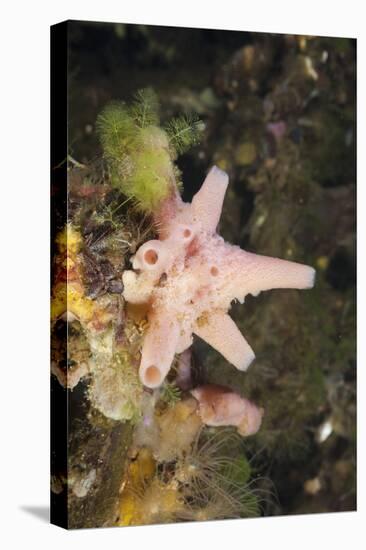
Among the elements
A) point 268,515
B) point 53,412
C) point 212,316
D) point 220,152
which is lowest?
point 268,515

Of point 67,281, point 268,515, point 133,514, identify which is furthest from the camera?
point 268,515

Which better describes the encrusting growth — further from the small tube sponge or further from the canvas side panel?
the canvas side panel

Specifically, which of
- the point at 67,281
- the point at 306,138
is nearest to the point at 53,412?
the point at 67,281

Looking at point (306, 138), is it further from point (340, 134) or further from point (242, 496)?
point (242, 496)

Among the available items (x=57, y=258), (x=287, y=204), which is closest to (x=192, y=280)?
(x=57, y=258)

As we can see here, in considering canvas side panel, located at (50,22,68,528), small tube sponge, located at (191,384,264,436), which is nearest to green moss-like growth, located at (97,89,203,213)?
canvas side panel, located at (50,22,68,528)

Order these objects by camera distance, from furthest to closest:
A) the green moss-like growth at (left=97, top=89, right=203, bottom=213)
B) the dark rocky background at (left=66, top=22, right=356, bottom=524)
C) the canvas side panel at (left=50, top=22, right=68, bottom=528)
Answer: the dark rocky background at (left=66, top=22, right=356, bottom=524) → the green moss-like growth at (left=97, top=89, right=203, bottom=213) → the canvas side panel at (left=50, top=22, right=68, bottom=528)
